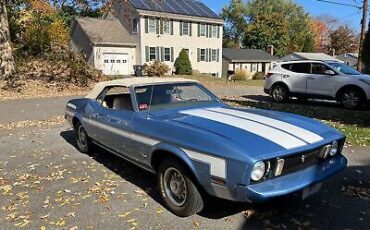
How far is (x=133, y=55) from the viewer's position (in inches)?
1374

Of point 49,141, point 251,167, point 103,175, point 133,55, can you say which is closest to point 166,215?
point 251,167

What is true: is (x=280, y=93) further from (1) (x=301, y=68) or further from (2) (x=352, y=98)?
(2) (x=352, y=98)

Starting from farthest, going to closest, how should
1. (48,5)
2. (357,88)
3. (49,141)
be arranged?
1. (48,5)
2. (357,88)
3. (49,141)

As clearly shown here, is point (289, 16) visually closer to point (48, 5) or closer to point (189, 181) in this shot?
point (48, 5)

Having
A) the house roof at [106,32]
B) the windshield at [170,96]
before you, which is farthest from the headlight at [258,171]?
the house roof at [106,32]

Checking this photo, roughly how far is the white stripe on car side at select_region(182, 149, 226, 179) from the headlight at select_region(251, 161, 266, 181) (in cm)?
28

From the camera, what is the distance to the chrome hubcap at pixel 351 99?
11.8 meters

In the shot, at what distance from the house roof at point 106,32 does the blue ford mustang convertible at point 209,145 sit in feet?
95.7

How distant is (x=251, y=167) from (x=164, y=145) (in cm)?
118

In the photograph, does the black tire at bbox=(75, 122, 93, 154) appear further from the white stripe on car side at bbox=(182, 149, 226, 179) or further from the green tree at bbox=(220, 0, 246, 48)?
the green tree at bbox=(220, 0, 246, 48)

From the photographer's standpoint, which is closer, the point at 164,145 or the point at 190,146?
the point at 190,146

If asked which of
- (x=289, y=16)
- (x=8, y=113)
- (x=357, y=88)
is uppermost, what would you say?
(x=289, y=16)

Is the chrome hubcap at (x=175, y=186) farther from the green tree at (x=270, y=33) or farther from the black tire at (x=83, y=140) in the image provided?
the green tree at (x=270, y=33)

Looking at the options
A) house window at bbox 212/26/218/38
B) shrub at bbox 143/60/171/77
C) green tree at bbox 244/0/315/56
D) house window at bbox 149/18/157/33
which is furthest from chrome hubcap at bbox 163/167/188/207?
green tree at bbox 244/0/315/56
